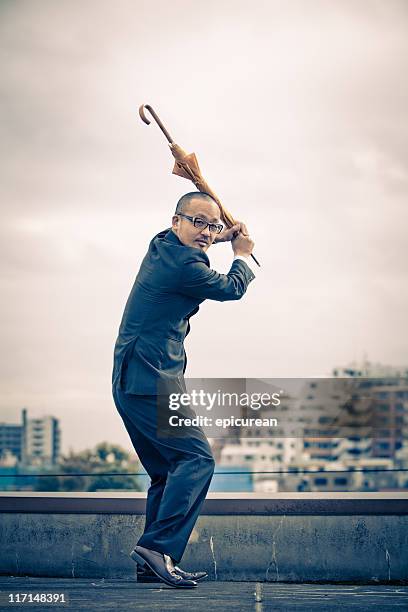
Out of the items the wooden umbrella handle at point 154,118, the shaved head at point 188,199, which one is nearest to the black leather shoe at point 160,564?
the shaved head at point 188,199

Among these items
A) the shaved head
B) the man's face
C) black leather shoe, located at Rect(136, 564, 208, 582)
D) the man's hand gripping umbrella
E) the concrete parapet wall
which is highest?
the man's hand gripping umbrella

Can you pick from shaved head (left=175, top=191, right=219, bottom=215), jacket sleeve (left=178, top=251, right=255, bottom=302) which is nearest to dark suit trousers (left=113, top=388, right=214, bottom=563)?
jacket sleeve (left=178, top=251, right=255, bottom=302)

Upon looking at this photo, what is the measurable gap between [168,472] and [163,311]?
68 centimetres

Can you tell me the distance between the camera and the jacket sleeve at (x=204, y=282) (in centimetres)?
416

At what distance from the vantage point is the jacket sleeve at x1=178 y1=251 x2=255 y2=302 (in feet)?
13.7

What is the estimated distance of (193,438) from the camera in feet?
13.6

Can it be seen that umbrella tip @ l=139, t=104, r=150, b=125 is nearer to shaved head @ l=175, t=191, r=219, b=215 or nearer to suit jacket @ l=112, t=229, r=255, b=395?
shaved head @ l=175, t=191, r=219, b=215

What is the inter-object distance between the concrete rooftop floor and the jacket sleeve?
1.22m

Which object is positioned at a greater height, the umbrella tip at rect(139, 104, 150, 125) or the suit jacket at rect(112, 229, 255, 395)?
the umbrella tip at rect(139, 104, 150, 125)

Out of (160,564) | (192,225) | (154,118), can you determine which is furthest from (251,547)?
(154,118)

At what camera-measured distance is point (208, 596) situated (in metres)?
3.99

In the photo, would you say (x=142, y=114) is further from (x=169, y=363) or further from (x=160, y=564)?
(x=160, y=564)

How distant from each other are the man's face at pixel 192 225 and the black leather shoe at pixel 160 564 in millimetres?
1296

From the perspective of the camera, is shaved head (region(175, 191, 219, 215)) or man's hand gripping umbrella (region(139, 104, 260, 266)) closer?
shaved head (region(175, 191, 219, 215))
